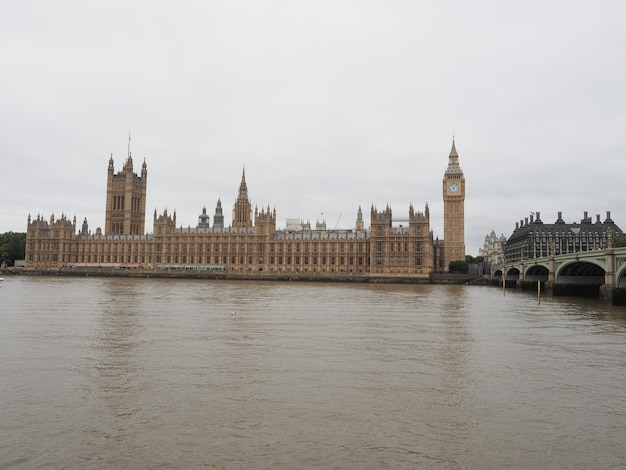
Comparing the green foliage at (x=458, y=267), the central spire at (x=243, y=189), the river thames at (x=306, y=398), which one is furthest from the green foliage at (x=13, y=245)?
the river thames at (x=306, y=398)

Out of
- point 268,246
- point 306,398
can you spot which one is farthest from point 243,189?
point 306,398

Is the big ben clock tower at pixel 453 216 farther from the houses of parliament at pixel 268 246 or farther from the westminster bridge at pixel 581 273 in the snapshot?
the westminster bridge at pixel 581 273

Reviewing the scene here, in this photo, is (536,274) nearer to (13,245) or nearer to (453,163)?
(453,163)

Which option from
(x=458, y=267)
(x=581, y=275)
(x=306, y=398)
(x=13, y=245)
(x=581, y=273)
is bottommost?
(x=306, y=398)

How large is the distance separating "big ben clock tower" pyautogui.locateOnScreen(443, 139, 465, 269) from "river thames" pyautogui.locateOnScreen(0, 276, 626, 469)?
100896mm

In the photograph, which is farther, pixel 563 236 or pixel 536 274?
pixel 563 236

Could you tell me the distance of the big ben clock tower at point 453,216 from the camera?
123m

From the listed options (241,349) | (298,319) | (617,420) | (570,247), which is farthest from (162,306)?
(570,247)

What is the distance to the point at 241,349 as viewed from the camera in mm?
18500

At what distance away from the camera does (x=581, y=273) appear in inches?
2328

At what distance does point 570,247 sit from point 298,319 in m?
133

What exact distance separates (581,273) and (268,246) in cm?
7587

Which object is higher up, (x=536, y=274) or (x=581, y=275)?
(x=581, y=275)

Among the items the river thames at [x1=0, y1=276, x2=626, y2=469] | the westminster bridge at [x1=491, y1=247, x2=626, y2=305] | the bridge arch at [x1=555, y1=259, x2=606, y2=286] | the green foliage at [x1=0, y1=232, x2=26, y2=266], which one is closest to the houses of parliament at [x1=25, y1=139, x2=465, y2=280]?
the green foliage at [x1=0, y1=232, x2=26, y2=266]
